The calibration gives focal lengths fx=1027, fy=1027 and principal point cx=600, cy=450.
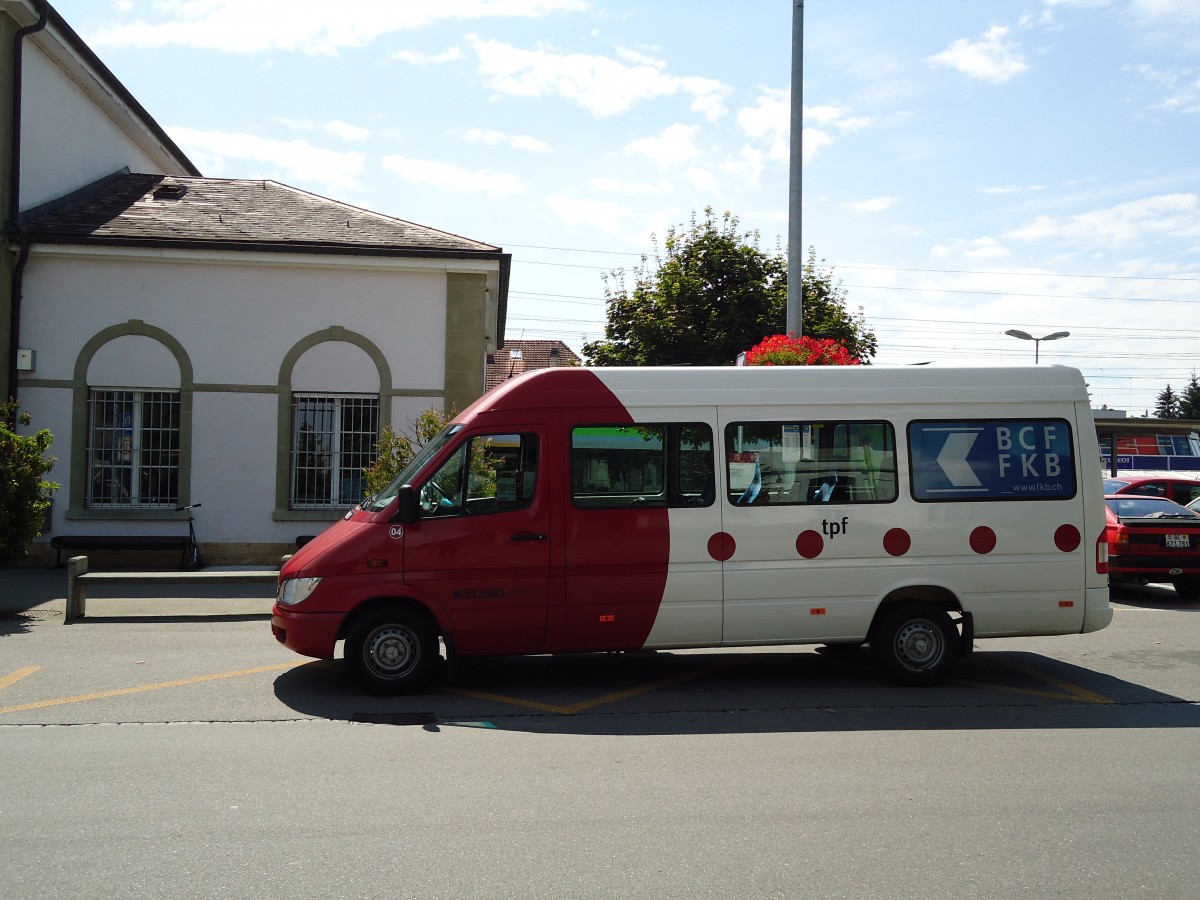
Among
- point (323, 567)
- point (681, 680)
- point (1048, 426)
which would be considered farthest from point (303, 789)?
point (1048, 426)

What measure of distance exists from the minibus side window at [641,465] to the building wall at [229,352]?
900 cm

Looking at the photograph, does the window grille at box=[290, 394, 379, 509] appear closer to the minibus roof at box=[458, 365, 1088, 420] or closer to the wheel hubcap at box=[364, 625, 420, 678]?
the minibus roof at box=[458, 365, 1088, 420]

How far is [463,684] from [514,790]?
2.87 metres

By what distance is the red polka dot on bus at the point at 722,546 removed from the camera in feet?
26.1

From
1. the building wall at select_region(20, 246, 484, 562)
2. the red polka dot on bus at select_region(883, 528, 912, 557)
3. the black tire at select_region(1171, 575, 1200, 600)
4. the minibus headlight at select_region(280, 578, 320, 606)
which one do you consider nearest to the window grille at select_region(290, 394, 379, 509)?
the building wall at select_region(20, 246, 484, 562)

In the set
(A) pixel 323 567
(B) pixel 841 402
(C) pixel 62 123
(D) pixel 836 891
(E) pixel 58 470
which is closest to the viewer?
(D) pixel 836 891

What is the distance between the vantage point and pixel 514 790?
5.48m

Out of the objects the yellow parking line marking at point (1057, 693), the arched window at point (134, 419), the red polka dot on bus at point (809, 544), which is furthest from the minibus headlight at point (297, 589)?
the arched window at point (134, 419)

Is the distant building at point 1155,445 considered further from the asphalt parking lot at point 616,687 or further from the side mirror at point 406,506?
the side mirror at point 406,506

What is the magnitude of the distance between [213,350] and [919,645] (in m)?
12.2

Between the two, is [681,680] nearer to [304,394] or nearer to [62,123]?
[304,394]

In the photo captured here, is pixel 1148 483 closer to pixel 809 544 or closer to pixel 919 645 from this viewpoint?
pixel 919 645

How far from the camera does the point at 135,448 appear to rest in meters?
16.2

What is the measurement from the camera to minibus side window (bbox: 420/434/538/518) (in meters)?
7.82
